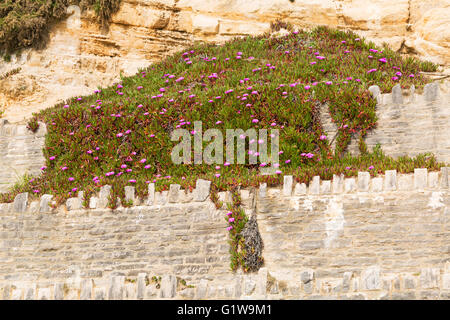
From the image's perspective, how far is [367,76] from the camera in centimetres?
1461

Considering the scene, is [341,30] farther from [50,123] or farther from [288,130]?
[50,123]

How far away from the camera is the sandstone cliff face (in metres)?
18.2

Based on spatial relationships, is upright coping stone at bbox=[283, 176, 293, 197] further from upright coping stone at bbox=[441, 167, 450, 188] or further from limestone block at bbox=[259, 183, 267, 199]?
upright coping stone at bbox=[441, 167, 450, 188]

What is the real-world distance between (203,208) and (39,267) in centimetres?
307

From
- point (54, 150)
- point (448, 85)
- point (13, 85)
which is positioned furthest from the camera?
point (13, 85)

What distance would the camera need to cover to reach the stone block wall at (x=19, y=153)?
14797 millimetres

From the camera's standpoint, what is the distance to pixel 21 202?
12.5 meters

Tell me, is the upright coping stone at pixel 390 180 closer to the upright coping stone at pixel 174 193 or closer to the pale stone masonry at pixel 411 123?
the pale stone masonry at pixel 411 123

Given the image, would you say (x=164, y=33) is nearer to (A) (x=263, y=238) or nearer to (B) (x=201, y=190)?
(B) (x=201, y=190)

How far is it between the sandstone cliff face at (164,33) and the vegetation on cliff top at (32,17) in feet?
0.78

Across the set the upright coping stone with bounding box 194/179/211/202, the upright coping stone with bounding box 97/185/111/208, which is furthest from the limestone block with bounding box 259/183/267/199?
the upright coping stone with bounding box 97/185/111/208

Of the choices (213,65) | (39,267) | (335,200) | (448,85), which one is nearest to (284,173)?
(335,200)

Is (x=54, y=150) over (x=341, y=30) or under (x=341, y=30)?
under

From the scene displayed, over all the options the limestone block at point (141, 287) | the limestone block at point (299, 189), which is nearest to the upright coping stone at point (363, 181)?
the limestone block at point (299, 189)
